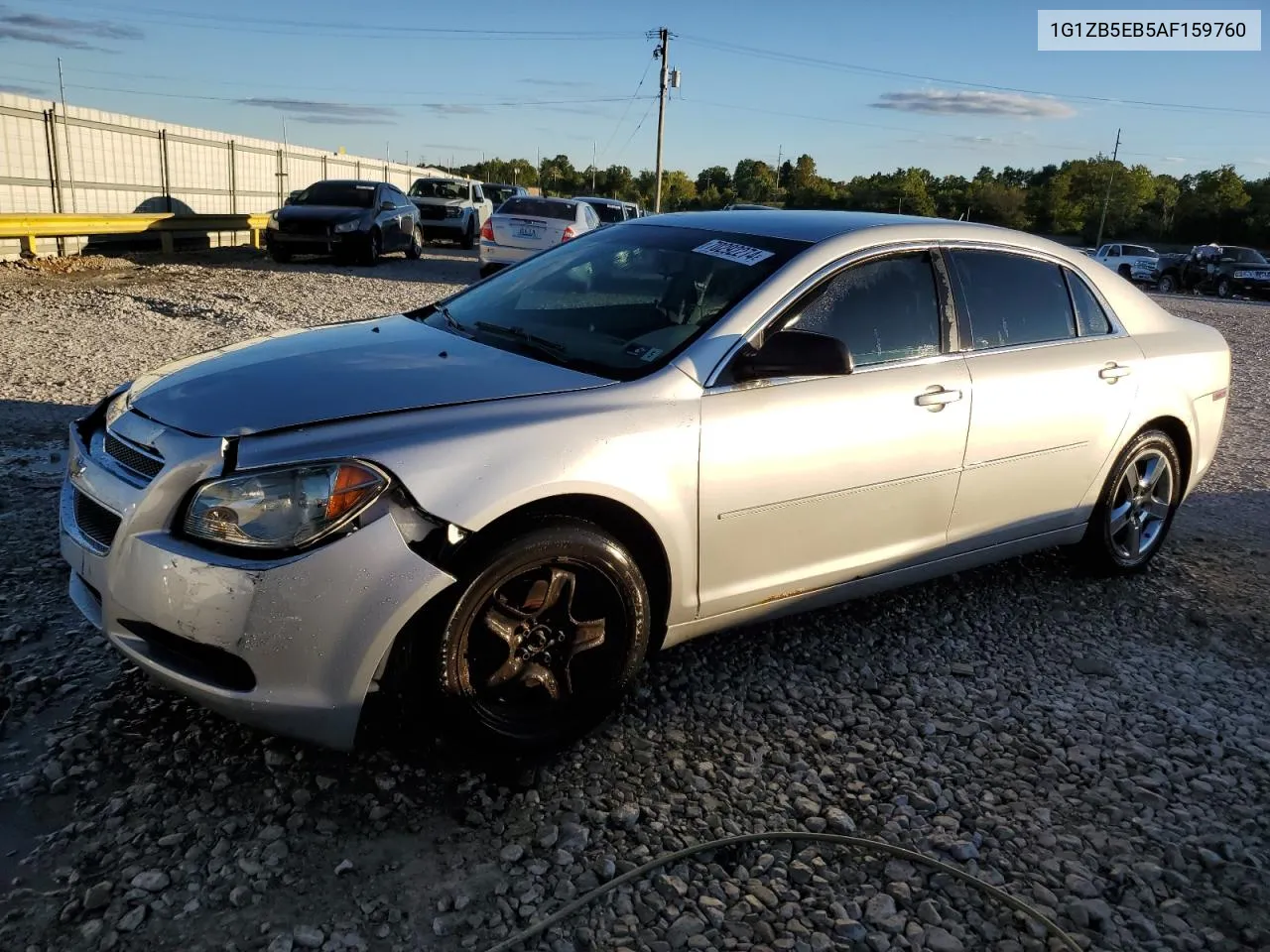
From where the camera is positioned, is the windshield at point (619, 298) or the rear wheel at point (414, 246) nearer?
the windshield at point (619, 298)

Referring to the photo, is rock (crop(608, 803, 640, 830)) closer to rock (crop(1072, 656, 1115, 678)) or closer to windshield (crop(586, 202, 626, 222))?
rock (crop(1072, 656, 1115, 678))

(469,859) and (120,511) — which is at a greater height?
(120,511)

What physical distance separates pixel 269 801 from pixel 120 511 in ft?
2.95

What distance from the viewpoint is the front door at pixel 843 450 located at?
3.22 metres

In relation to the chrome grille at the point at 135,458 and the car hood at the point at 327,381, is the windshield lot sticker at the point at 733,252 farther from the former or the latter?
the chrome grille at the point at 135,458

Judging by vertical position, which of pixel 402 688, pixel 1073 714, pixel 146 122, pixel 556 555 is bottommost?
pixel 1073 714

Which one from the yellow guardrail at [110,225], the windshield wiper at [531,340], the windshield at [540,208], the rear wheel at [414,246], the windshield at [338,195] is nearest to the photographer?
the windshield wiper at [531,340]

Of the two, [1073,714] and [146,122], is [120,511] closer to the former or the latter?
[1073,714]

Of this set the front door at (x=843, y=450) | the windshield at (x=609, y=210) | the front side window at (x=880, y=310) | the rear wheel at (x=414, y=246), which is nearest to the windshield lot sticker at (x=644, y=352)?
the front door at (x=843, y=450)

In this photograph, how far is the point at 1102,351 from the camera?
14.5 feet

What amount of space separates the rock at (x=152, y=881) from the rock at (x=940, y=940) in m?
1.86

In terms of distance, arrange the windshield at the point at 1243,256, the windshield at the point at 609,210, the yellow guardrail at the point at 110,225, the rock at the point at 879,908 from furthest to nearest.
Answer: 1. the windshield at the point at 1243,256
2. the windshield at the point at 609,210
3. the yellow guardrail at the point at 110,225
4. the rock at the point at 879,908

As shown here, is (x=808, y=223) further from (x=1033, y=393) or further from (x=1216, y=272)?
(x=1216, y=272)

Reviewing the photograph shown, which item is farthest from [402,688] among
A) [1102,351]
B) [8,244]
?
[8,244]
